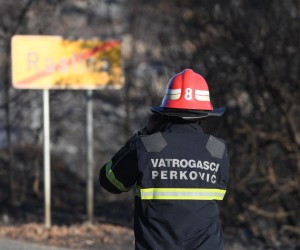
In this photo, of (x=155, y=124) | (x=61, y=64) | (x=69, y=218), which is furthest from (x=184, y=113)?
(x=69, y=218)

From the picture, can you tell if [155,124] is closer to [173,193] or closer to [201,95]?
[201,95]

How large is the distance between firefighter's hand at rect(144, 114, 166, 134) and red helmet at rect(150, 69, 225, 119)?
0.19 feet

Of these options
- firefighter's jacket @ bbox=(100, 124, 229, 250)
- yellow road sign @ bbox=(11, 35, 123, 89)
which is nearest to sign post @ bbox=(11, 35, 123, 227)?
yellow road sign @ bbox=(11, 35, 123, 89)

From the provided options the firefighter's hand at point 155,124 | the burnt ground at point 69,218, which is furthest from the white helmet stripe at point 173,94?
the burnt ground at point 69,218

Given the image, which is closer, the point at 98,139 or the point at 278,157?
the point at 278,157

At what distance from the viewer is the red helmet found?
3.40 m

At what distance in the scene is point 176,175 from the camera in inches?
131

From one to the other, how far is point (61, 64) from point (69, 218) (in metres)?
3.61

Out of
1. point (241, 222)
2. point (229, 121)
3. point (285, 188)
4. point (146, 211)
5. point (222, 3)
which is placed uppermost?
point (222, 3)

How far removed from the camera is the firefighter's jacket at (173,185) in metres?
3.31

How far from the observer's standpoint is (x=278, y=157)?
43.6 ft

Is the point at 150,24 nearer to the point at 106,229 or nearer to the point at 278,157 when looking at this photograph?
the point at 278,157

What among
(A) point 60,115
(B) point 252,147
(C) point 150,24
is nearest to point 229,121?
(B) point 252,147

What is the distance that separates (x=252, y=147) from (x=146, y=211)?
9.92 m
